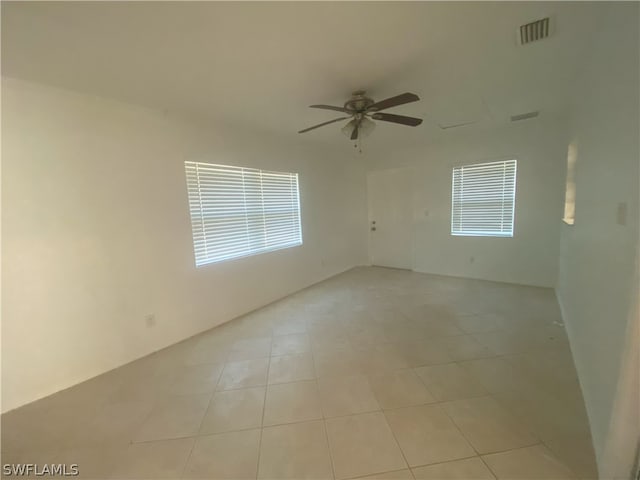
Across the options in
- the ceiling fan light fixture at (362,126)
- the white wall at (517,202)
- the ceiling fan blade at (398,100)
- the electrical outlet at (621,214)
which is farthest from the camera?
the white wall at (517,202)

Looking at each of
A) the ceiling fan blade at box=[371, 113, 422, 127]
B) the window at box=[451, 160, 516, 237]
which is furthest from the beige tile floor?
the ceiling fan blade at box=[371, 113, 422, 127]

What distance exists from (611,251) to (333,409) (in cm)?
188

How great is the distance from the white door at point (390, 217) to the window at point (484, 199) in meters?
0.87

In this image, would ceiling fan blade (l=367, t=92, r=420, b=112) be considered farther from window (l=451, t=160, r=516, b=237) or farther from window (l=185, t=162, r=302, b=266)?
window (l=451, t=160, r=516, b=237)

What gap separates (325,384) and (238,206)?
241 centimetres

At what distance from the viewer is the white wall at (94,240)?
6.44 ft

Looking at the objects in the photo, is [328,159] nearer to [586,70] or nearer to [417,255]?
[417,255]

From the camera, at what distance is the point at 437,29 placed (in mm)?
1625

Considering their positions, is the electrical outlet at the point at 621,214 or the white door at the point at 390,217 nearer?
the electrical outlet at the point at 621,214

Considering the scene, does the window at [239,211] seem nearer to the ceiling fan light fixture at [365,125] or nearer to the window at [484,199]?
the ceiling fan light fixture at [365,125]

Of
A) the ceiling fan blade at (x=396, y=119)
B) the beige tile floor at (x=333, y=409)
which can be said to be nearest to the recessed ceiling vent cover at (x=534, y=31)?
the ceiling fan blade at (x=396, y=119)

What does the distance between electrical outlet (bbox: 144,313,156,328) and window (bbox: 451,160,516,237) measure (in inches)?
188

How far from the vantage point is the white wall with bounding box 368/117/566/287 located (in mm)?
3865

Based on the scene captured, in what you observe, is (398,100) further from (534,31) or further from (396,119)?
(534,31)
